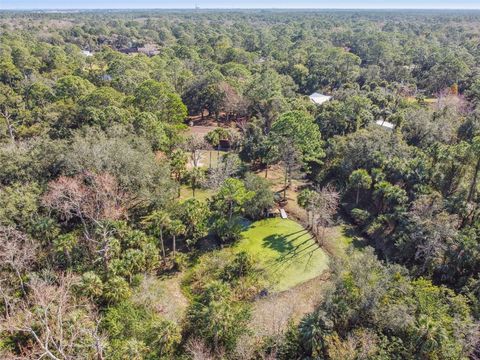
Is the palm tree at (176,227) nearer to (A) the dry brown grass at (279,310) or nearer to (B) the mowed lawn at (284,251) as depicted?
(B) the mowed lawn at (284,251)

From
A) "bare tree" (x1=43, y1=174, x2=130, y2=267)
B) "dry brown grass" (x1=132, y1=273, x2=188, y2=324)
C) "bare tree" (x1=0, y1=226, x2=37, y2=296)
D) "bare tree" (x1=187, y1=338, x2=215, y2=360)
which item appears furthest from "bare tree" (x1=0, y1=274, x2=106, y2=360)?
"bare tree" (x1=43, y1=174, x2=130, y2=267)

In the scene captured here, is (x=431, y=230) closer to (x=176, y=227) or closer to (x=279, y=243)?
(x=279, y=243)

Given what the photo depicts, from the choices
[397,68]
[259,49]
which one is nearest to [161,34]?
[259,49]

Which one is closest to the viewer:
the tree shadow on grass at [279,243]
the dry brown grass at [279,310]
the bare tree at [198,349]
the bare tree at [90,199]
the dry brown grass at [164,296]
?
the bare tree at [198,349]

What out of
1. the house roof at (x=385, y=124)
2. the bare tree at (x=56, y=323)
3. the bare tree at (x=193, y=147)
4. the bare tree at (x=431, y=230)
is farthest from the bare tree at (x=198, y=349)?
the house roof at (x=385, y=124)

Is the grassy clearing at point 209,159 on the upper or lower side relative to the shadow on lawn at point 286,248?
upper

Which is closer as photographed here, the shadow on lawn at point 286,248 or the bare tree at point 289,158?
the shadow on lawn at point 286,248

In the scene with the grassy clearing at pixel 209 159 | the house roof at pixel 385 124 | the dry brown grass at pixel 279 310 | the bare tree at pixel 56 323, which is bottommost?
the dry brown grass at pixel 279 310
